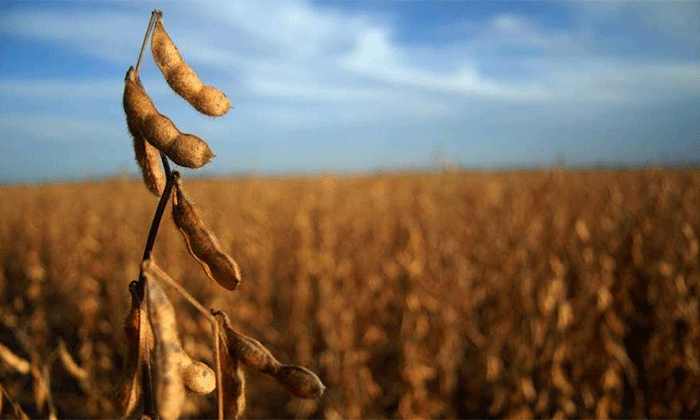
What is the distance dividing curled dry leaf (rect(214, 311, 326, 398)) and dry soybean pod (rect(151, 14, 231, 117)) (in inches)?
6.5

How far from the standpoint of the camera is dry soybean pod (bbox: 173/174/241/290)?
500mm

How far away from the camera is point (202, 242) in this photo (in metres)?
0.50

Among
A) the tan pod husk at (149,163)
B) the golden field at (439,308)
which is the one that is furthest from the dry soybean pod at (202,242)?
the golden field at (439,308)

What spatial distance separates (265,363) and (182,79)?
0.24 metres

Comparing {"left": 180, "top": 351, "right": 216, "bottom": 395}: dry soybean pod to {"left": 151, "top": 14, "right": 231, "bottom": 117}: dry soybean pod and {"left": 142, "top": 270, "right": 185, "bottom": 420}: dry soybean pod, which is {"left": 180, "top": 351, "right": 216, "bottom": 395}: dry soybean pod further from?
{"left": 151, "top": 14, "right": 231, "bottom": 117}: dry soybean pod

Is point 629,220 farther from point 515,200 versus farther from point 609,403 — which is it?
point 609,403

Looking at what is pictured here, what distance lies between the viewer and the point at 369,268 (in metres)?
4.75

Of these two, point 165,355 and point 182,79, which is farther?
point 182,79

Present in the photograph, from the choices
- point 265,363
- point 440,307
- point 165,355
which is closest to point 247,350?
point 265,363

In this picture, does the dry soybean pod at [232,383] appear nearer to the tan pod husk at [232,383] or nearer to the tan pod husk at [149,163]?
the tan pod husk at [232,383]

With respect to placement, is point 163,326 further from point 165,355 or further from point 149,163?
point 149,163

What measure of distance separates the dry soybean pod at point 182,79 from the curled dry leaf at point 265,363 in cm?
17

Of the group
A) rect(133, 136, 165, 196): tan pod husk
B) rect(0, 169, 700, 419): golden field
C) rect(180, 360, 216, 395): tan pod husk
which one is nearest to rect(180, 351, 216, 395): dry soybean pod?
rect(180, 360, 216, 395): tan pod husk

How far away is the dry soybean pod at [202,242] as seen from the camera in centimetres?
50
